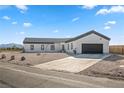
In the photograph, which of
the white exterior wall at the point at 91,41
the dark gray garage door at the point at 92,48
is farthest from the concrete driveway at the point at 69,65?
the white exterior wall at the point at 91,41

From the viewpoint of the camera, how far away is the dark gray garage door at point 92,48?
3738 centimetres

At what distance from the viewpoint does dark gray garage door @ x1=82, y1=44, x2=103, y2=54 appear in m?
37.4

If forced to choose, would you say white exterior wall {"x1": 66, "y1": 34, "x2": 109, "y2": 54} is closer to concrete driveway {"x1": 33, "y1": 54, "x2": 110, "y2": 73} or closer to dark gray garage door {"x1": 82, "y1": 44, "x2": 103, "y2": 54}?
dark gray garage door {"x1": 82, "y1": 44, "x2": 103, "y2": 54}

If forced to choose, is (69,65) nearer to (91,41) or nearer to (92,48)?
(92,48)

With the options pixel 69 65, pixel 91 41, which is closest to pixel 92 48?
A: pixel 91 41

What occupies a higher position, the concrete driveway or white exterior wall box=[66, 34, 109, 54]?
white exterior wall box=[66, 34, 109, 54]

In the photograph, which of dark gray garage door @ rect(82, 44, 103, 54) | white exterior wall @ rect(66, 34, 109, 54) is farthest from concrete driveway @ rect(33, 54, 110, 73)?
white exterior wall @ rect(66, 34, 109, 54)

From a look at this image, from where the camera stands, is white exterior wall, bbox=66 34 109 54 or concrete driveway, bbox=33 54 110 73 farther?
white exterior wall, bbox=66 34 109 54

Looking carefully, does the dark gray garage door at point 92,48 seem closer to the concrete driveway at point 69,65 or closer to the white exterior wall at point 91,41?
the white exterior wall at point 91,41
